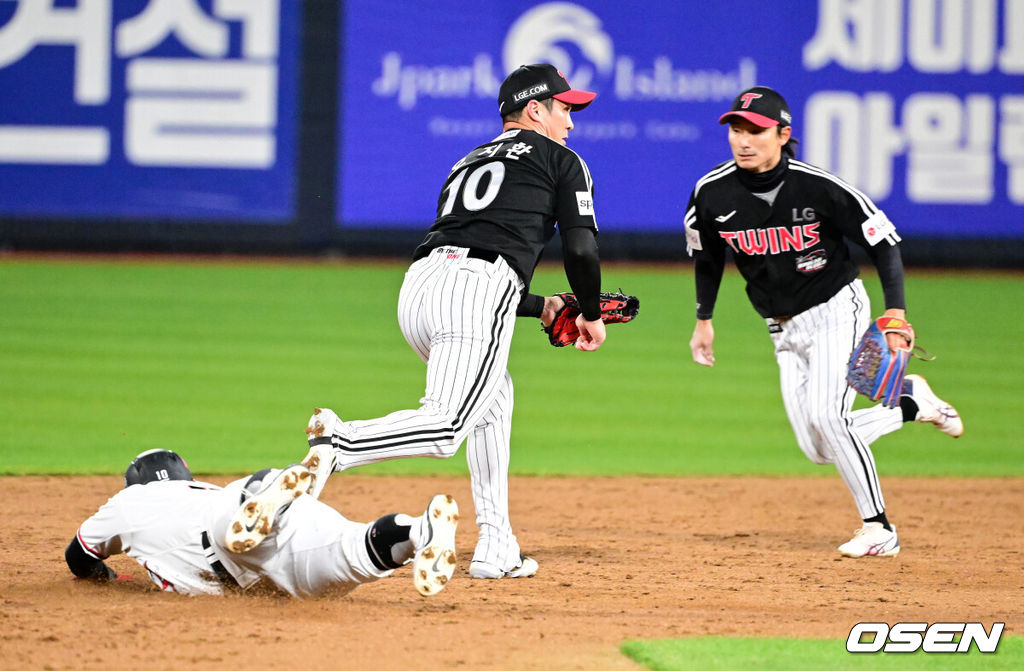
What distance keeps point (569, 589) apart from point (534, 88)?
1752 millimetres

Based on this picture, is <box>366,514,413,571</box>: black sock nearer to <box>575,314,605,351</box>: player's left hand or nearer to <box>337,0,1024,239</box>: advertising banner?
<box>575,314,605,351</box>: player's left hand

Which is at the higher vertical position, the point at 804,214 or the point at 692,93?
the point at 692,93

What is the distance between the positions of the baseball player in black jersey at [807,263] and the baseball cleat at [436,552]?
6.96ft

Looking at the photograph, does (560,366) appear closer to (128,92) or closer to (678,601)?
(678,601)

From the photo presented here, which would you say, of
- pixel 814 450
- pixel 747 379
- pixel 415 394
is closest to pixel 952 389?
pixel 747 379

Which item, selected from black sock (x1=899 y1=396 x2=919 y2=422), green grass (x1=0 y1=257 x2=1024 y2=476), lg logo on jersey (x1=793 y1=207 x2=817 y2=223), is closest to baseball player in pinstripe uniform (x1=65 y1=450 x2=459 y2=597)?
lg logo on jersey (x1=793 y1=207 x2=817 y2=223)

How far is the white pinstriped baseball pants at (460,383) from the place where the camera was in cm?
395

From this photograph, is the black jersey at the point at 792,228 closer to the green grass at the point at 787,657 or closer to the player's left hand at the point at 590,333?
the player's left hand at the point at 590,333

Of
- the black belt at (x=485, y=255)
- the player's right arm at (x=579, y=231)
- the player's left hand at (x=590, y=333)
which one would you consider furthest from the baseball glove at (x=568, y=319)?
the black belt at (x=485, y=255)

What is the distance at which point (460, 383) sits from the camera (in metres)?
4.12

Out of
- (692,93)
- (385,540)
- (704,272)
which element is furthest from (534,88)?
(692,93)

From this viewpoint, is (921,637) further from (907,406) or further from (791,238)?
(907,406)

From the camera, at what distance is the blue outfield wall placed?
15734 mm

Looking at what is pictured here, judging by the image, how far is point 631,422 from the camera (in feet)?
29.0
